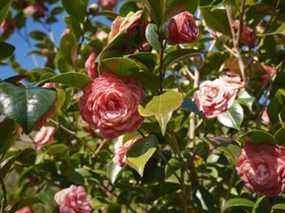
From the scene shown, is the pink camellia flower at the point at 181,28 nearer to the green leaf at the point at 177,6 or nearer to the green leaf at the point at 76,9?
the green leaf at the point at 177,6

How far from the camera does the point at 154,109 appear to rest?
0.98 meters

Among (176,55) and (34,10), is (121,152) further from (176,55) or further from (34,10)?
(34,10)

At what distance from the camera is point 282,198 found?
1.43 meters

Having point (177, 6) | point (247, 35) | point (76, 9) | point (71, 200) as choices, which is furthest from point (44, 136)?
point (177, 6)

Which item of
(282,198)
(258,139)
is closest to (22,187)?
(282,198)

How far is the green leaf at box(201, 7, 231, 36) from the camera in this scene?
137 cm

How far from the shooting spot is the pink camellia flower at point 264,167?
3.81 feet

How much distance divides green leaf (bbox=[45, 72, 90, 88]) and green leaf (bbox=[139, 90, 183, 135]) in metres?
0.13

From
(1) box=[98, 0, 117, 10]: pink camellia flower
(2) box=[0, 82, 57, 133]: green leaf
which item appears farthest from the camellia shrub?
(1) box=[98, 0, 117, 10]: pink camellia flower

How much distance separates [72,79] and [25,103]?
185mm

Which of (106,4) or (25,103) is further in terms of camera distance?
(106,4)

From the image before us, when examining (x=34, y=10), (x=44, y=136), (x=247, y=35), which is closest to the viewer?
(x=247, y=35)

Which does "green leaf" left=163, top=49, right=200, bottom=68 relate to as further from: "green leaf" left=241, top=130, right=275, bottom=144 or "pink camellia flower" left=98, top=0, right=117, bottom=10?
"pink camellia flower" left=98, top=0, right=117, bottom=10

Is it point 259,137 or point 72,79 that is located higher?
point 72,79
